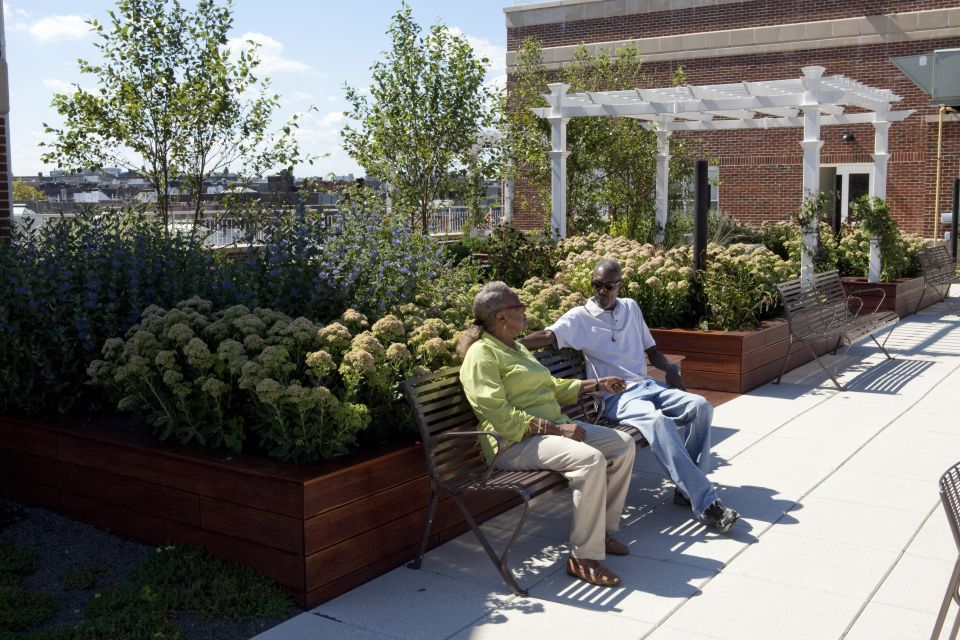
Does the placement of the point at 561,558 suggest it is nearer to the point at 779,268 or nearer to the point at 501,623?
the point at 501,623

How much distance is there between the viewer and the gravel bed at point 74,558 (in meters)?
3.98

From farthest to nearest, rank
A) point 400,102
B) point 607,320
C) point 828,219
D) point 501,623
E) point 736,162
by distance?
point 736,162 → point 828,219 → point 400,102 → point 607,320 → point 501,623

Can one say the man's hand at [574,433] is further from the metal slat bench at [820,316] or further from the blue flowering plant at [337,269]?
the metal slat bench at [820,316]

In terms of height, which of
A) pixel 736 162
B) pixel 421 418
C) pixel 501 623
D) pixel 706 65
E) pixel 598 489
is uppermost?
pixel 706 65

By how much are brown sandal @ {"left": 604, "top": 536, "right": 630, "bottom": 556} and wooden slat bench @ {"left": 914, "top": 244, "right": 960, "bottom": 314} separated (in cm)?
1071

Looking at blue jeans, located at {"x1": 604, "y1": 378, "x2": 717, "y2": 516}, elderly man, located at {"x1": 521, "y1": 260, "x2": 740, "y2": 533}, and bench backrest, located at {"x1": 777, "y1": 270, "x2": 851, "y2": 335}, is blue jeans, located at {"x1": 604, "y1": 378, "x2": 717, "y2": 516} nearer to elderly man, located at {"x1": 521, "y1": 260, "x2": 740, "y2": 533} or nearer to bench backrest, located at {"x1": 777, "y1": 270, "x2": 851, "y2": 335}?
A: elderly man, located at {"x1": 521, "y1": 260, "x2": 740, "y2": 533}

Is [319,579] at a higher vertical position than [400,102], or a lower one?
lower

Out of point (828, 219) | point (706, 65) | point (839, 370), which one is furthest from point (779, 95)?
point (706, 65)

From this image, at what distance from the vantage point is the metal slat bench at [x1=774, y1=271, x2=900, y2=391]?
8.97 metres

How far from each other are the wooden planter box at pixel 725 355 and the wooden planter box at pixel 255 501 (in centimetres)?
400

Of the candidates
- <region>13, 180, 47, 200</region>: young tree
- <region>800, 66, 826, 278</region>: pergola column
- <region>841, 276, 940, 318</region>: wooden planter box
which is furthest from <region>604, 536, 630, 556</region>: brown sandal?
<region>13, 180, 47, 200</region>: young tree

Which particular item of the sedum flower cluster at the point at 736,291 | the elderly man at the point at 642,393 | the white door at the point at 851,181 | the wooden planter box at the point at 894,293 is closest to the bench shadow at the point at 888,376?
the sedum flower cluster at the point at 736,291

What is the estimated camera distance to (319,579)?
13.8ft

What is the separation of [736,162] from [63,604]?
888 inches
